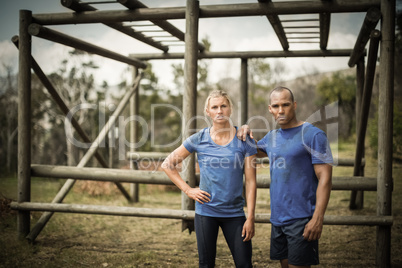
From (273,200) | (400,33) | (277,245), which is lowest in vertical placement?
(277,245)

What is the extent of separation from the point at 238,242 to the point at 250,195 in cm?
36

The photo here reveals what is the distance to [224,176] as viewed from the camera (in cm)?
→ 272

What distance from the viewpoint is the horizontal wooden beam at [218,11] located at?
4.07m

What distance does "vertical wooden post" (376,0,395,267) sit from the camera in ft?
12.8

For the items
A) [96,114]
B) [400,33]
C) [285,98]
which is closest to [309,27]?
[285,98]

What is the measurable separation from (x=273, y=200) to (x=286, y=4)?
8.46 ft

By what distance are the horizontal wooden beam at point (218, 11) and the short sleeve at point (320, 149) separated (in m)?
2.28

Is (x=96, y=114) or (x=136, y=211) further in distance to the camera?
(x=96, y=114)

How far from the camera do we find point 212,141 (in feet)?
9.22

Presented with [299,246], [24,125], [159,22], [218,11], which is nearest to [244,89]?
[159,22]

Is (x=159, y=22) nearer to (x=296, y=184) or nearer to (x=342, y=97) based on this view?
(x=296, y=184)

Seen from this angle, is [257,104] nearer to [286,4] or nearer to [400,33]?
[400,33]

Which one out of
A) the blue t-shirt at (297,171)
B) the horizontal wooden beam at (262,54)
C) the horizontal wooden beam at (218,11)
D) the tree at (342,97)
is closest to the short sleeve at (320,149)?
the blue t-shirt at (297,171)

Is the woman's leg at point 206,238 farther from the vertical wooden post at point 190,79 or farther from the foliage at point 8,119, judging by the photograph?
the foliage at point 8,119
